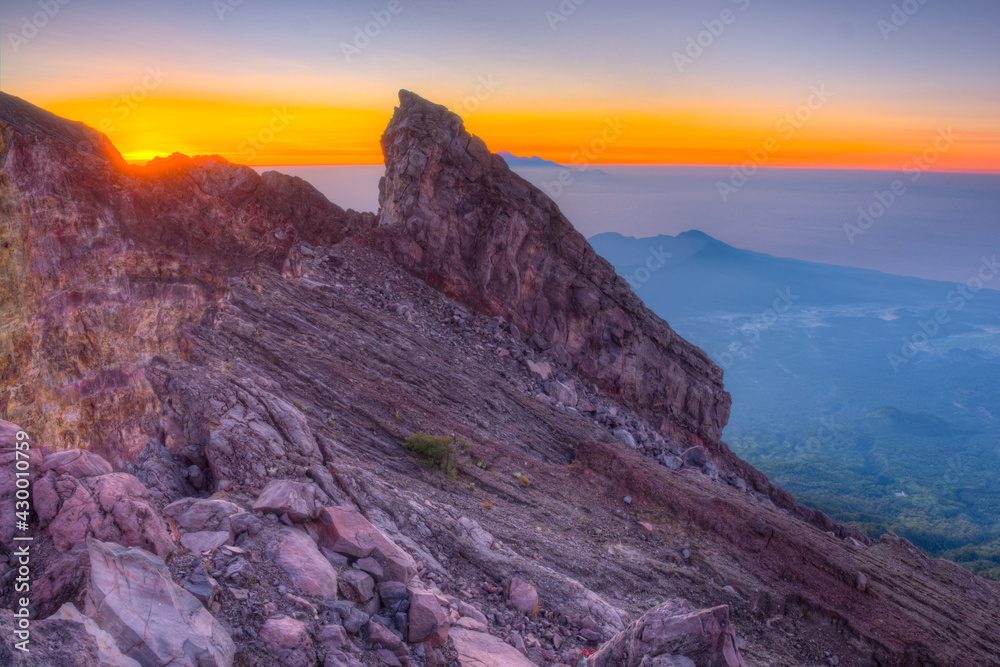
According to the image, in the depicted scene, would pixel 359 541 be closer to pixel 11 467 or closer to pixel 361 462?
A: pixel 11 467

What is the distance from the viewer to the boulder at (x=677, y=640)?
8.07 m

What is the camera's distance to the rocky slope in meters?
7.15

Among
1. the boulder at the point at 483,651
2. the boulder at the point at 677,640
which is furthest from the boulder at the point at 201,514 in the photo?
the boulder at the point at 677,640

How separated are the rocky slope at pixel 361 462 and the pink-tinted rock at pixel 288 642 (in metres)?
0.04

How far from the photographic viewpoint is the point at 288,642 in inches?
271

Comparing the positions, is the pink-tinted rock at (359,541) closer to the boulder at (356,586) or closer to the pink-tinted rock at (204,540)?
the boulder at (356,586)

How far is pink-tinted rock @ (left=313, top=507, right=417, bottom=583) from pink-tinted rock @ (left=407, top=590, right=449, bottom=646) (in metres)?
0.64

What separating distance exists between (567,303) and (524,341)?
4.31 metres

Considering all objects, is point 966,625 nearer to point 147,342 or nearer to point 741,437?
point 147,342

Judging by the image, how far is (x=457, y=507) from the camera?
14.2 m

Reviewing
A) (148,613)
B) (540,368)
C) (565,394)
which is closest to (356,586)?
(148,613)

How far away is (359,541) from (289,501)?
131cm

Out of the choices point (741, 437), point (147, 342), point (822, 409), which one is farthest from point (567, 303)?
point (822, 409)

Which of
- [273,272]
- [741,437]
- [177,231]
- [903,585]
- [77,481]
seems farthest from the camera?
[741,437]
